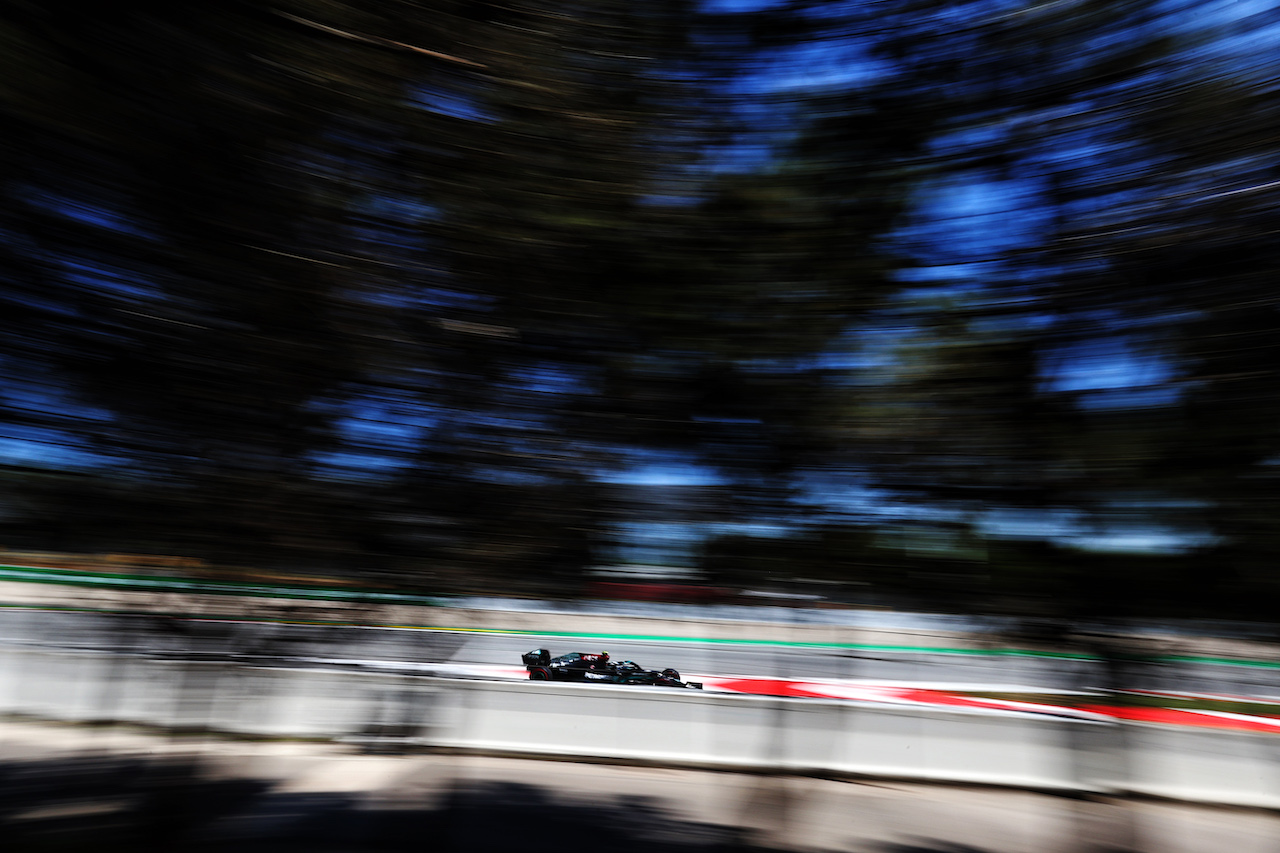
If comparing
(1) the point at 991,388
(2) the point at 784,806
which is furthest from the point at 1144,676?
(2) the point at 784,806

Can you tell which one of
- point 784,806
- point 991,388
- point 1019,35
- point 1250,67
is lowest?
point 784,806

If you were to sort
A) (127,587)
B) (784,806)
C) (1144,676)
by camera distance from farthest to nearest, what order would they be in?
(784,806) → (127,587) → (1144,676)

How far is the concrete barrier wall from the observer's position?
3412 millimetres

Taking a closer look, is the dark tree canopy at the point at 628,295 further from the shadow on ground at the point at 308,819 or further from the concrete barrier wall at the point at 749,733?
the shadow on ground at the point at 308,819

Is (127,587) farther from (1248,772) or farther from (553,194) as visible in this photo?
(1248,772)

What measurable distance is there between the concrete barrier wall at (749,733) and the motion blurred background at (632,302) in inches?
54.7

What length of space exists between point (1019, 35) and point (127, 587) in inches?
113

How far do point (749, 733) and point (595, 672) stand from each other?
3439 millimetres

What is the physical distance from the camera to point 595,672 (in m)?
9.84

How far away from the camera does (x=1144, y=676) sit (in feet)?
6.58

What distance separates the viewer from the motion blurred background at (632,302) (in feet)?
6.00

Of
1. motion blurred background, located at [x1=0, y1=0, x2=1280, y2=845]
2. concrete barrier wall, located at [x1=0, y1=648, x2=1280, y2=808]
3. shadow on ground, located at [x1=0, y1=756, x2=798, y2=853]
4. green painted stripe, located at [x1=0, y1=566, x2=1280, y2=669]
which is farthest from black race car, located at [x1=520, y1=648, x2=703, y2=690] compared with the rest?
motion blurred background, located at [x1=0, y1=0, x2=1280, y2=845]

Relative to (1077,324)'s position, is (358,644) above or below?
below

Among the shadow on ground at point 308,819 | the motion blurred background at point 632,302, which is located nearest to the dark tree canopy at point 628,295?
the motion blurred background at point 632,302
